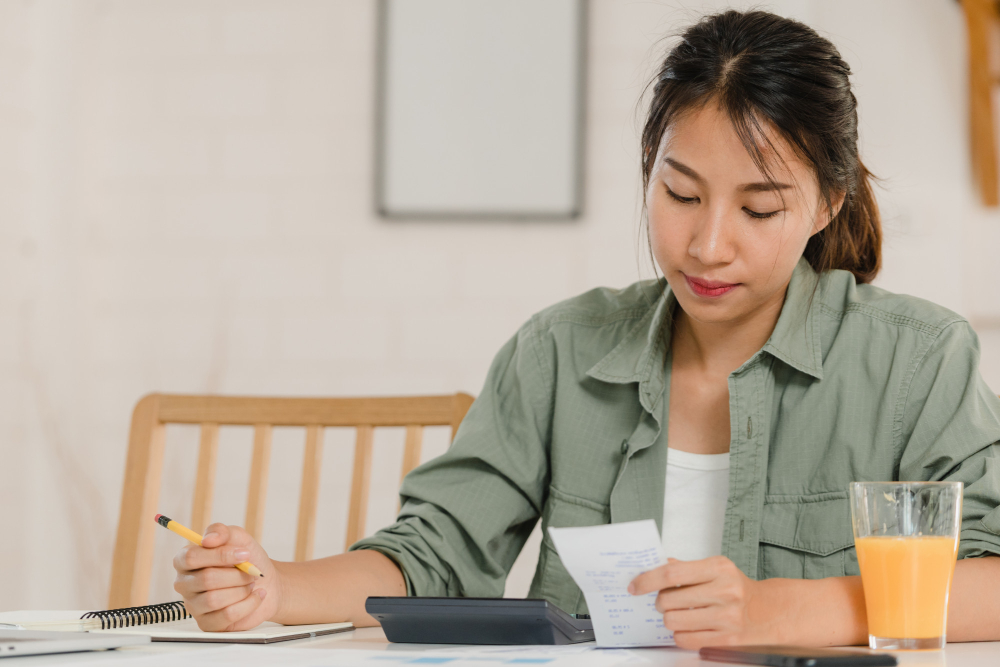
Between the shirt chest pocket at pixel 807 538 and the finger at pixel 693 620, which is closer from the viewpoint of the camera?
the finger at pixel 693 620

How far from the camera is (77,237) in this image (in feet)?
7.02

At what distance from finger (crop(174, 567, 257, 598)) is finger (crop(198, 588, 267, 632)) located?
18mm

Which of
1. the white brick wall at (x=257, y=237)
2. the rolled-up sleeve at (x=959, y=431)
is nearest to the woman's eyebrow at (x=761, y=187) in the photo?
the rolled-up sleeve at (x=959, y=431)

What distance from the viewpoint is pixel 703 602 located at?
752 mm

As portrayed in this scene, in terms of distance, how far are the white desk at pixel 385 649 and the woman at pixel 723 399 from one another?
9cm

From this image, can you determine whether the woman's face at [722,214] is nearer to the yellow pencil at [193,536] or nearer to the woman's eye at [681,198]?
the woman's eye at [681,198]

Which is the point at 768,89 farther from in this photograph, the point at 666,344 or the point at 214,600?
the point at 214,600

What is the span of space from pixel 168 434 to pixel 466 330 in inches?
26.2

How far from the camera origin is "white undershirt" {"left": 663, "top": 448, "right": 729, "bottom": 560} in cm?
114

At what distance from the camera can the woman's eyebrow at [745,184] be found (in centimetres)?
103

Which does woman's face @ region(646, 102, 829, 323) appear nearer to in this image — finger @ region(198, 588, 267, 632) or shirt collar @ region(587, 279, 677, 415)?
Result: shirt collar @ region(587, 279, 677, 415)

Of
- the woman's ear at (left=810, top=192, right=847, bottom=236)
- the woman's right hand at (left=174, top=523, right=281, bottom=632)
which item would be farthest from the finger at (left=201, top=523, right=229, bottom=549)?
the woman's ear at (left=810, top=192, right=847, bottom=236)

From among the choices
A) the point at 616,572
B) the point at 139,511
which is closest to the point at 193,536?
the point at 616,572

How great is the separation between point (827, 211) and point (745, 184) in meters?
0.16
